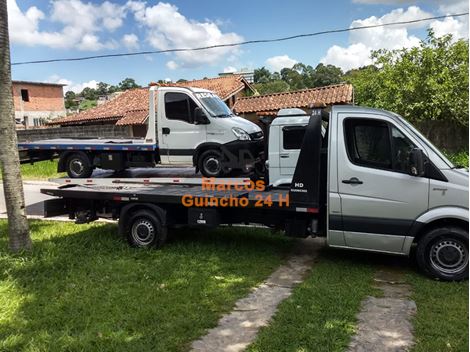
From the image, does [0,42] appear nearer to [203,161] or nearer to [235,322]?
[203,161]

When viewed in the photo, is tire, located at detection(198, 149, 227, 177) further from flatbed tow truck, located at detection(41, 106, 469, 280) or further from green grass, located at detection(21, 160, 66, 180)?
Answer: green grass, located at detection(21, 160, 66, 180)

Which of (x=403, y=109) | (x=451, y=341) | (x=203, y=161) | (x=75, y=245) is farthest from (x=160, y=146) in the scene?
(x=403, y=109)

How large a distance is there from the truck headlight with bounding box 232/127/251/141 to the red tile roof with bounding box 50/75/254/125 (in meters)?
16.5

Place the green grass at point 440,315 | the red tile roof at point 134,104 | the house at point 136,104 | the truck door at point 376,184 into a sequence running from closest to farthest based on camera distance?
the green grass at point 440,315 → the truck door at point 376,184 → the house at point 136,104 → the red tile roof at point 134,104

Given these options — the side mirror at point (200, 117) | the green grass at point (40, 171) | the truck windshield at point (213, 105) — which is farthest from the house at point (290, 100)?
the side mirror at point (200, 117)

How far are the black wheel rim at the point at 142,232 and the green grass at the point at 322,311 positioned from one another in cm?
262

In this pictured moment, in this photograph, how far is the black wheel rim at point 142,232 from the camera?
273 inches

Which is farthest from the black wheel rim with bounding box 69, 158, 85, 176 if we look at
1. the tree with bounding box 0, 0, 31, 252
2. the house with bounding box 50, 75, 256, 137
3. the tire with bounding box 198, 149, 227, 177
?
the house with bounding box 50, 75, 256, 137

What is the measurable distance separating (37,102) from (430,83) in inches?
1660

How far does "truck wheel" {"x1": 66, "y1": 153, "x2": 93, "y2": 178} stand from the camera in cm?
931

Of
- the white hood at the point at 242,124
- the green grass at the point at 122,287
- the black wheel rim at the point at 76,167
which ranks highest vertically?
the white hood at the point at 242,124

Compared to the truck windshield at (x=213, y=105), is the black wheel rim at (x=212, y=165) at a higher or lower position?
lower

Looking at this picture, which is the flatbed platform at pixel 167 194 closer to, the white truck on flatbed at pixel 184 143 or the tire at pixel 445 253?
the white truck on flatbed at pixel 184 143

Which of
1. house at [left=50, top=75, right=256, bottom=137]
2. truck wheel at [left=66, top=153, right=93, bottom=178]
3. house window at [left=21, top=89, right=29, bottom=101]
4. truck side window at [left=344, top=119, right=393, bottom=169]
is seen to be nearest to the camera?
truck side window at [left=344, top=119, right=393, bottom=169]
